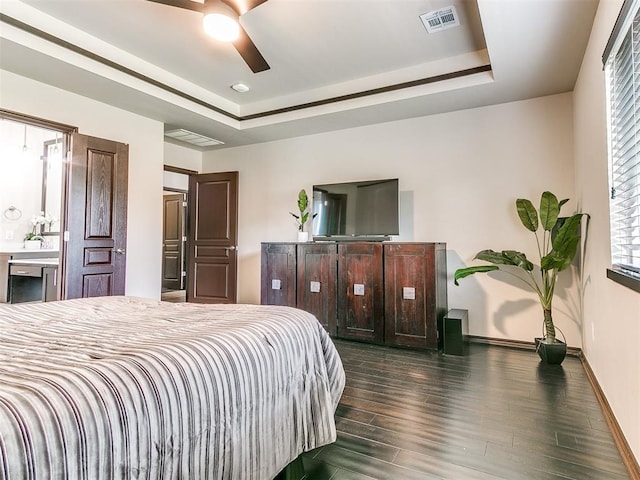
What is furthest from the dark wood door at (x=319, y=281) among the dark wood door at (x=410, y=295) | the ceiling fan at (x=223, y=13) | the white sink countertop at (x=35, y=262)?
the white sink countertop at (x=35, y=262)

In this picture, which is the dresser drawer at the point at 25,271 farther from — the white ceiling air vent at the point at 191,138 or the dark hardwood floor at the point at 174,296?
the dark hardwood floor at the point at 174,296

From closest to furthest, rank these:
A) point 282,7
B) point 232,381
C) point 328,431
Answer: point 232,381, point 328,431, point 282,7

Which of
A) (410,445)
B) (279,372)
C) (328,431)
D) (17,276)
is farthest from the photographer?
(17,276)

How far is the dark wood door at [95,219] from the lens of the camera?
140 inches

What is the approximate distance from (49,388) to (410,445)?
1712 millimetres

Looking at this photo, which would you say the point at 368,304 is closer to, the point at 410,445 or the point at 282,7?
the point at 410,445

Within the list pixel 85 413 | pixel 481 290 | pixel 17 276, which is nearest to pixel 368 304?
pixel 481 290

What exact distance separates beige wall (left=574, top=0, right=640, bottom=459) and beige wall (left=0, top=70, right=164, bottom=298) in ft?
14.7

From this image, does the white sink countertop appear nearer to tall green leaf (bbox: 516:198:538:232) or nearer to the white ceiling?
the white ceiling

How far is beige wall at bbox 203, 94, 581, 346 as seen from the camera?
3.71m

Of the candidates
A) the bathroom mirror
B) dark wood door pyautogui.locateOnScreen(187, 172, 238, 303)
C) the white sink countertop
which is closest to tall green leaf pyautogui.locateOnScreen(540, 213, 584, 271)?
dark wood door pyautogui.locateOnScreen(187, 172, 238, 303)

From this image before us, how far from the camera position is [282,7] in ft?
9.11

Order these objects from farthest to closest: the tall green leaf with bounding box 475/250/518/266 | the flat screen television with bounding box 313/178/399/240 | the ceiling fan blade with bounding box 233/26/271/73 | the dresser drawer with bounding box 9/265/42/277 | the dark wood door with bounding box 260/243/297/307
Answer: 1. the dark wood door with bounding box 260/243/297/307
2. the flat screen television with bounding box 313/178/399/240
3. the dresser drawer with bounding box 9/265/42/277
4. the tall green leaf with bounding box 475/250/518/266
5. the ceiling fan blade with bounding box 233/26/271/73

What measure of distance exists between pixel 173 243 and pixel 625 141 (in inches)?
315
